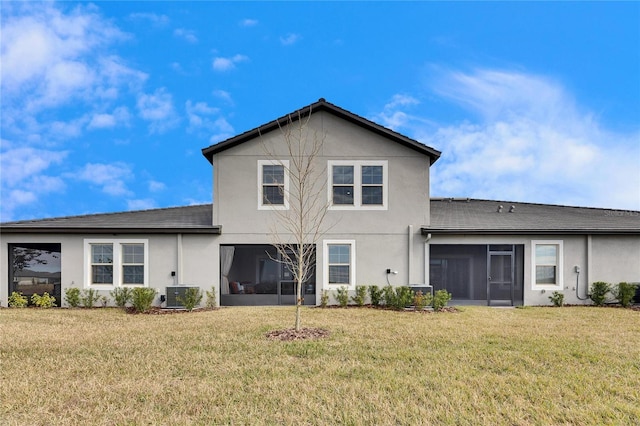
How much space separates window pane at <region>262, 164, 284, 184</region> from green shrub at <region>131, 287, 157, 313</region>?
18.0ft

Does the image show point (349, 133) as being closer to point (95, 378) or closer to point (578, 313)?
point (578, 313)

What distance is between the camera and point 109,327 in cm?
1106

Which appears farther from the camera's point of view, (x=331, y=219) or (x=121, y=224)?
(x=331, y=219)

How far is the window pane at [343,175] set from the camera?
15539 mm

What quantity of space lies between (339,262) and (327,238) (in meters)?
0.98

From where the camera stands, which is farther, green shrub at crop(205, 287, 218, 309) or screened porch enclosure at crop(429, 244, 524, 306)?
screened porch enclosure at crop(429, 244, 524, 306)

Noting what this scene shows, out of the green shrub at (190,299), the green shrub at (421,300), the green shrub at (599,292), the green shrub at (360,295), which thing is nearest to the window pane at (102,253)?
the green shrub at (190,299)

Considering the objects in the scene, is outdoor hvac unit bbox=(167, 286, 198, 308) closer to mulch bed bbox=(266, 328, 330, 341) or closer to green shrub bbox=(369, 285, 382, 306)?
mulch bed bbox=(266, 328, 330, 341)

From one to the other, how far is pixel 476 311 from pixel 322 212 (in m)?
6.19

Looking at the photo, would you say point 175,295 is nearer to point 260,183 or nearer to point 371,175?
point 260,183

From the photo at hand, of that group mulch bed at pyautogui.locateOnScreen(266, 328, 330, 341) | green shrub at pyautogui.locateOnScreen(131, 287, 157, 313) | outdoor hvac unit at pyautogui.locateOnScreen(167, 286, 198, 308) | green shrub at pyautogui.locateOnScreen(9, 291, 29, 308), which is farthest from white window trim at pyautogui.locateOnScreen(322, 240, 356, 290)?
green shrub at pyautogui.locateOnScreen(9, 291, 29, 308)

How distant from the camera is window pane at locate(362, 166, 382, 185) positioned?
15.6 meters

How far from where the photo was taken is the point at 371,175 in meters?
15.6

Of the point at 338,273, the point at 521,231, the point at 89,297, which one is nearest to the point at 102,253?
the point at 89,297
